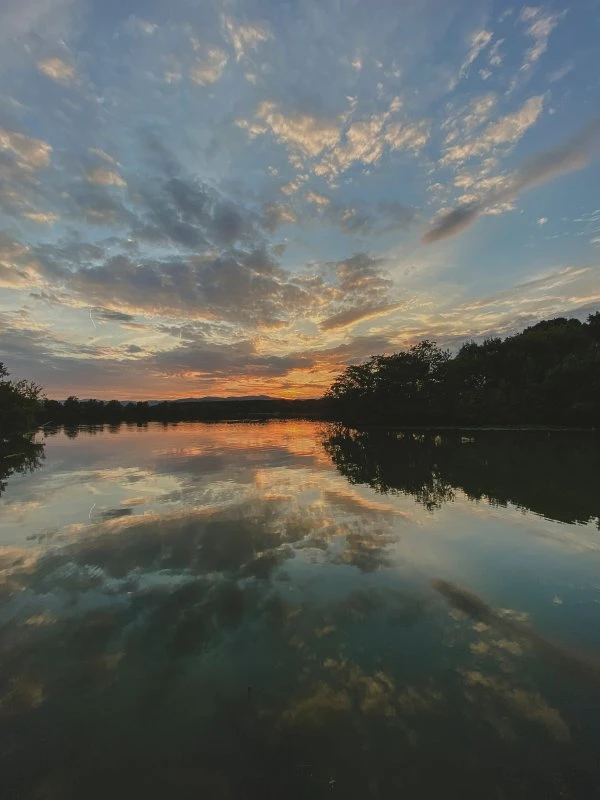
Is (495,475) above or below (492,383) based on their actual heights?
below

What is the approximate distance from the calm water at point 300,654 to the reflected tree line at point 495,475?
1608mm

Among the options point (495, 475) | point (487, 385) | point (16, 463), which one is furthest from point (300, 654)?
point (487, 385)

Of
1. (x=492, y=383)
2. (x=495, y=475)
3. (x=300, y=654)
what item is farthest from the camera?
(x=492, y=383)

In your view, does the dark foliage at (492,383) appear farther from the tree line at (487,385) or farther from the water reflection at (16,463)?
the water reflection at (16,463)

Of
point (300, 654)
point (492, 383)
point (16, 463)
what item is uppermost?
point (492, 383)

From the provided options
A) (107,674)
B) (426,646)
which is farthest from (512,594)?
(107,674)

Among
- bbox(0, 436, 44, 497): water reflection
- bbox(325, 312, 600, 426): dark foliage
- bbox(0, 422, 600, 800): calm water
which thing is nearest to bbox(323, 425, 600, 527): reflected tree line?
bbox(0, 422, 600, 800): calm water

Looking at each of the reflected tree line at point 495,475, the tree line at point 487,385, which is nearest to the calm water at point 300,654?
the reflected tree line at point 495,475

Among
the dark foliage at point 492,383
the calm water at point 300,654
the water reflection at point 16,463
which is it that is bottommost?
the calm water at point 300,654

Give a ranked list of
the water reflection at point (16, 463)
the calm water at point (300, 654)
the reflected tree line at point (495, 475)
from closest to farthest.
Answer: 1. the calm water at point (300, 654)
2. the reflected tree line at point (495, 475)
3. the water reflection at point (16, 463)

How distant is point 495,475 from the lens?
19.8m

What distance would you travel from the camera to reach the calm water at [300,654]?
12.3 ft

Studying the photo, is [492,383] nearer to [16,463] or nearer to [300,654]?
[16,463]

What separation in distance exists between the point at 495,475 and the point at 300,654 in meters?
16.8
